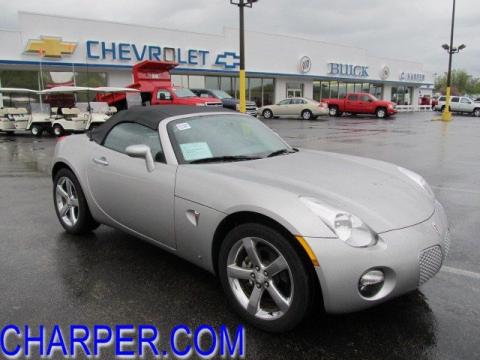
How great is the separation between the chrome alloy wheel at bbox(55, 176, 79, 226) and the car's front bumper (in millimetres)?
2985

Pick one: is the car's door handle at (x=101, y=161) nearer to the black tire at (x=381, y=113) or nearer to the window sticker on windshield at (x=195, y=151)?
the window sticker on windshield at (x=195, y=151)

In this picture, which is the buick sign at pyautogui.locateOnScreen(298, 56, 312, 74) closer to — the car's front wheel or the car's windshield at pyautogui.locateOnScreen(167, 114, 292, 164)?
the car's front wheel

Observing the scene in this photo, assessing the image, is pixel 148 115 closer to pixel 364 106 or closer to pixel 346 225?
pixel 346 225

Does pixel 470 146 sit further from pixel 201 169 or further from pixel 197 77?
pixel 197 77

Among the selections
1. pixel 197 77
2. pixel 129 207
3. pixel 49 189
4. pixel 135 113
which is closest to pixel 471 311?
pixel 129 207

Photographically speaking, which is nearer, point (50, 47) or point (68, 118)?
point (68, 118)

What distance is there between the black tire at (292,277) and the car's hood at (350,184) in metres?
0.34

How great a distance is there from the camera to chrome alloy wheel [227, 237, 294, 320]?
263 centimetres

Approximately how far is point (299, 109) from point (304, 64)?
8.16 meters

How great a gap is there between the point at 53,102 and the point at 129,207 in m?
17.1

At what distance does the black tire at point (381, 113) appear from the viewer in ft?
96.6

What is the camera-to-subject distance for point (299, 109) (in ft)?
91.5

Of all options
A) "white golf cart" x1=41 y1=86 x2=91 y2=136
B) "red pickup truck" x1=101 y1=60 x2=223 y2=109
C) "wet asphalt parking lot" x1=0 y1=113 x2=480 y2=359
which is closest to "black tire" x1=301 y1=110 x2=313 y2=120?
"red pickup truck" x1=101 y1=60 x2=223 y2=109

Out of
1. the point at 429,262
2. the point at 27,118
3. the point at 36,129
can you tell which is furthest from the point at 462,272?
the point at 27,118
